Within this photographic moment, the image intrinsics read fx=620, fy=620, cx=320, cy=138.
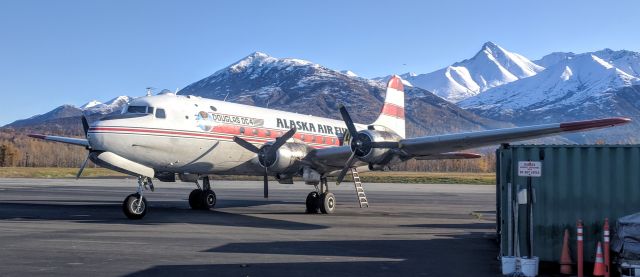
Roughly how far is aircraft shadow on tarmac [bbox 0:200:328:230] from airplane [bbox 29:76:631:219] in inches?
37.8

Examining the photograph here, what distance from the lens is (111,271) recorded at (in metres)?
10.5

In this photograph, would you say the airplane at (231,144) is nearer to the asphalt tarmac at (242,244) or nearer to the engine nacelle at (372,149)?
the engine nacelle at (372,149)

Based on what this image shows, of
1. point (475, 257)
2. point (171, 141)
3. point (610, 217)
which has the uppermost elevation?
point (171, 141)

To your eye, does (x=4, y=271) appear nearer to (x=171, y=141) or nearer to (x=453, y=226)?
(x=171, y=141)

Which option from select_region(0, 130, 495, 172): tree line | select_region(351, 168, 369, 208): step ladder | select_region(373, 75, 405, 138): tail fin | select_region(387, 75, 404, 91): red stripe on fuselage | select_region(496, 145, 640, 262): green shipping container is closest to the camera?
select_region(496, 145, 640, 262): green shipping container

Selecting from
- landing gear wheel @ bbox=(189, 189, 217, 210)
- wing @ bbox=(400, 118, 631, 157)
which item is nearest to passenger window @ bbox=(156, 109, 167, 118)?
landing gear wheel @ bbox=(189, 189, 217, 210)

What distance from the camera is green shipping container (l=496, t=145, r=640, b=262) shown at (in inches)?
462

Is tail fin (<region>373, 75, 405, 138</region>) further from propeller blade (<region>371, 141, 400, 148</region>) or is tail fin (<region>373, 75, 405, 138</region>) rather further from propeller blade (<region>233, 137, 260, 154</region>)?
propeller blade (<region>233, 137, 260, 154</region>)

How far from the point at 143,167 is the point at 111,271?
9.55 meters

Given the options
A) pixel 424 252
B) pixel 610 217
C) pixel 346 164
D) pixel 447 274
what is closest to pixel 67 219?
pixel 346 164

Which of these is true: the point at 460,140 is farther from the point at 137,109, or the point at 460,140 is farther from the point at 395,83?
the point at 137,109

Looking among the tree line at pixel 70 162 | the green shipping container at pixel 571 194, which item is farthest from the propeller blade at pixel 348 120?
the tree line at pixel 70 162

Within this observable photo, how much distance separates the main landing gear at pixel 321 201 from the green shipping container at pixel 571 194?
12.0 meters

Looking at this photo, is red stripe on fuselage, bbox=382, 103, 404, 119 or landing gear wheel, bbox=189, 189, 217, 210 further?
red stripe on fuselage, bbox=382, 103, 404, 119
